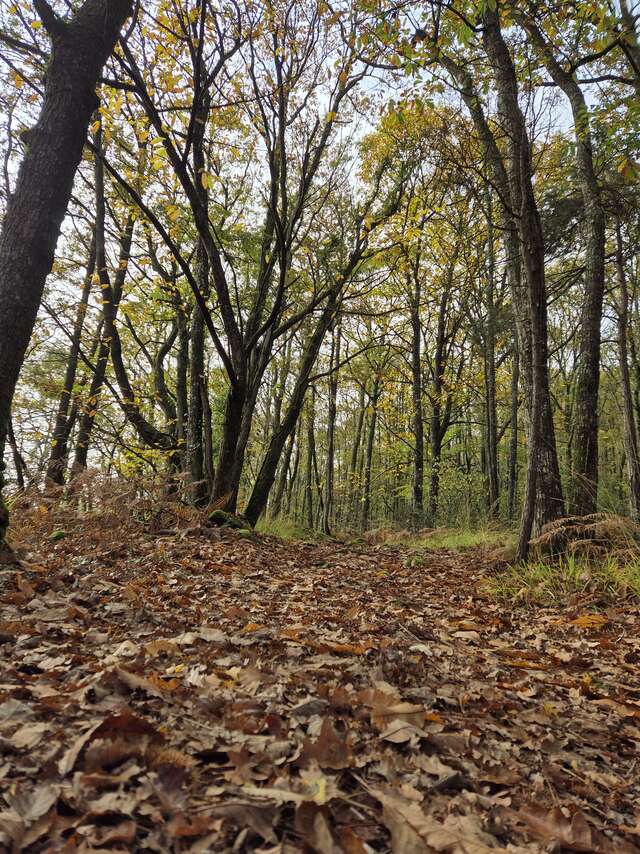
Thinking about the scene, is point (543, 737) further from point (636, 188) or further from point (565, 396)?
point (565, 396)

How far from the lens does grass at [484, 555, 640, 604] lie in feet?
14.3

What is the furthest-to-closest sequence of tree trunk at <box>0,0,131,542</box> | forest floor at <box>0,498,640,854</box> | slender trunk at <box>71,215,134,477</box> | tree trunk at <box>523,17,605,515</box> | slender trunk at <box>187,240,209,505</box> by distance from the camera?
slender trunk at <box>71,215,134,477</box> → slender trunk at <box>187,240,209,505</box> → tree trunk at <box>523,17,605,515</box> → tree trunk at <box>0,0,131,542</box> → forest floor at <box>0,498,640,854</box>

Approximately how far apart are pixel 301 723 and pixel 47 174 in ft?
13.0

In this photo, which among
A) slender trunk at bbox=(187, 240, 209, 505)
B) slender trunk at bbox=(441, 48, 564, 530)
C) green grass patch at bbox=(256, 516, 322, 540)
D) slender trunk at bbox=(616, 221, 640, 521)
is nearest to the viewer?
slender trunk at bbox=(441, 48, 564, 530)

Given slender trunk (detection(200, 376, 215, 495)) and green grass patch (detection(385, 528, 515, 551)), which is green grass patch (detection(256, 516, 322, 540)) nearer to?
slender trunk (detection(200, 376, 215, 495))

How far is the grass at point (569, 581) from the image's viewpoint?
14.3 ft

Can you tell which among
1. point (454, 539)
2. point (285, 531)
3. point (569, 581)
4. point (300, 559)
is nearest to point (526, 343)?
point (569, 581)

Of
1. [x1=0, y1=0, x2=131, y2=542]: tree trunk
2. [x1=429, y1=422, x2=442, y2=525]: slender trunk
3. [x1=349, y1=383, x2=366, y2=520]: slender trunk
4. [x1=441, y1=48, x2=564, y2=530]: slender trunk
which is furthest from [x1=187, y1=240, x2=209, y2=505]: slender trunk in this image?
[x1=349, y1=383, x2=366, y2=520]: slender trunk

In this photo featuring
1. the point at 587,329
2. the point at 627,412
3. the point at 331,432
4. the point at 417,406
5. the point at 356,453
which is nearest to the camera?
the point at 587,329

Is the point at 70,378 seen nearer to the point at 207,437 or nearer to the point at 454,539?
the point at 207,437

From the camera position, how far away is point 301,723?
184 cm

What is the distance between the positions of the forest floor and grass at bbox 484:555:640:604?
1.13 feet

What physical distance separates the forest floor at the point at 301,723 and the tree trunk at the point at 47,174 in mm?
1850

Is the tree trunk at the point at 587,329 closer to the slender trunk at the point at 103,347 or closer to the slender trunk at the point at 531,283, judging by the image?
the slender trunk at the point at 531,283
